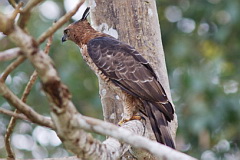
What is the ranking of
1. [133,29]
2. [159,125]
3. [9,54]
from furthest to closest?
[133,29], [159,125], [9,54]

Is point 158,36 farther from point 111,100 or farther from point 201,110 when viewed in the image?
point 201,110

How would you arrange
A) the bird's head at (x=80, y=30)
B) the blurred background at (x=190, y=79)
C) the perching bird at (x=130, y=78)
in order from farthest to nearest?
the blurred background at (x=190, y=79) → the bird's head at (x=80, y=30) → the perching bird at (x=130, y=78)

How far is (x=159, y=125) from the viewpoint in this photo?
3.57m

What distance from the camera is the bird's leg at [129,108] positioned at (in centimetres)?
383

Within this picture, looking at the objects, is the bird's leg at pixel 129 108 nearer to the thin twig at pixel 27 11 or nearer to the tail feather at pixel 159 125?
the tail feather at pixel 159 125

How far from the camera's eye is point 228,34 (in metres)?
6.98

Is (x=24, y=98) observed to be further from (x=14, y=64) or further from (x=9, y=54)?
(x=9, y=54)

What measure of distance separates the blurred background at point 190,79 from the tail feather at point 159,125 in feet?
6.38

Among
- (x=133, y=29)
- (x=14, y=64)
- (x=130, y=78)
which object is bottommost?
(x=130, y=78)

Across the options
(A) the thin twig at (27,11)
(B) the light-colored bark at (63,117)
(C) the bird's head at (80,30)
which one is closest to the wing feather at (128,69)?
(C) the bird's head at (80,30)

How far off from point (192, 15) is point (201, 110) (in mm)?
1938

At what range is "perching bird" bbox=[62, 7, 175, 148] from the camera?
144 inches

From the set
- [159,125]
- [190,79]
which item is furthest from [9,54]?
[190,79]

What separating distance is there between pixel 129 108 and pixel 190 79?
2.32 m
